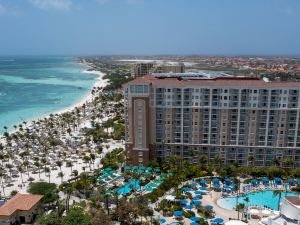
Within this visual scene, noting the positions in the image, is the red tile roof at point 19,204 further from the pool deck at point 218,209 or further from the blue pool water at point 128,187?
the pool deck at point 218,209

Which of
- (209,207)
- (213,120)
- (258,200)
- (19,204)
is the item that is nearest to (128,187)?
(209,207)

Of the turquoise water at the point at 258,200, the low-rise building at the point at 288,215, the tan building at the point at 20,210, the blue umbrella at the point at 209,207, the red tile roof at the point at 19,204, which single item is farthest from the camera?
the turquoise water at the point at 258,200

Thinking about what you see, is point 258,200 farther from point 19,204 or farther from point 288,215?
point 19,204

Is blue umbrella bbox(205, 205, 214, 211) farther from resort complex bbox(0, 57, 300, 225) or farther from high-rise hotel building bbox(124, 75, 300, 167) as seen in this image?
high-rise hotel building bbox(124, 75, 300, 167)

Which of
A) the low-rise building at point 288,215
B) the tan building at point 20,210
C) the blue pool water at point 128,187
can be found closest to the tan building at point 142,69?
the blue pool water at point 128,187

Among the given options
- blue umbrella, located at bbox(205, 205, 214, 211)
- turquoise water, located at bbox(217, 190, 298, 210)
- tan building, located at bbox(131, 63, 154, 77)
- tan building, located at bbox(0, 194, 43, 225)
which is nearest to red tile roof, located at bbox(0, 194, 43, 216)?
tan building, located at bbox(0, 194, 43, 225)
